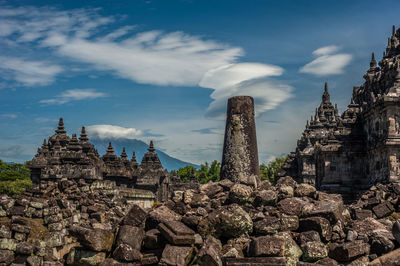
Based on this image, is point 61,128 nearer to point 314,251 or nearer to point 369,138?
point 369,138

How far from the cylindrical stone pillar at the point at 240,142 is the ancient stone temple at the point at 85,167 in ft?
21.0

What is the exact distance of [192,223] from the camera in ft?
27.8

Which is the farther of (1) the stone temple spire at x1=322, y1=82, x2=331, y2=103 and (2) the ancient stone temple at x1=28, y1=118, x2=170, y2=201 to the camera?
(1) the stone temple spire at x1=322, y1=82, x2=331, y2=103

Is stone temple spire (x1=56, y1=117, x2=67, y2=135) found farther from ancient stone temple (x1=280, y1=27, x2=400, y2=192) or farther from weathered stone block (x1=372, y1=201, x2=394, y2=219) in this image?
weathered stone block (x1=372, y1=201, x2=394, y2=219)

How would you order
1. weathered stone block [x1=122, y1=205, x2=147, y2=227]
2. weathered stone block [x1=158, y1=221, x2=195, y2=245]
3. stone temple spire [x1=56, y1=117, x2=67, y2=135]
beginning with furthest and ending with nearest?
stone temple spire [x1=56, y1=117, x2=67, y2=135]
weathered stone block [x1=122, y1=205, x2=147, y2=227]
weathered stone block [x1=158, y1=221, x2=195, y2=245]

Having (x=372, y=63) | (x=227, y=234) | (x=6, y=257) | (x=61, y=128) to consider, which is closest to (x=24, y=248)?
(x=6, y=257)

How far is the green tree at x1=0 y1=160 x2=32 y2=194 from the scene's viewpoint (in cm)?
4134

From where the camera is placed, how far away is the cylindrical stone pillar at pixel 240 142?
1120cm

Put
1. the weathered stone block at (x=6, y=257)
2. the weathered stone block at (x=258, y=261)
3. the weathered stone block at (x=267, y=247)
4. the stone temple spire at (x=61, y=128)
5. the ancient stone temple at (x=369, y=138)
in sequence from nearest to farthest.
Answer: the weathered stone block at (x=258, y=261) < the weathered stone block at (x=267, y=247) < the weathered stone block at (x=6, y=257) < the ancient stone temple at (x=369, y=138) < the stone temple spire at (x=61, y=128)

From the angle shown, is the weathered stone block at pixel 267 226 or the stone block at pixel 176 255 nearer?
the stone block at pixel 176 255

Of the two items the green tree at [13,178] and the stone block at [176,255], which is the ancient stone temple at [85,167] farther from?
the green tree at [13,178]

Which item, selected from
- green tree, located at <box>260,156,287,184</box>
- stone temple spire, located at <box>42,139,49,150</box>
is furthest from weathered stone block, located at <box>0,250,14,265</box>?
green tree, located at <box>260,156,287,184</box>

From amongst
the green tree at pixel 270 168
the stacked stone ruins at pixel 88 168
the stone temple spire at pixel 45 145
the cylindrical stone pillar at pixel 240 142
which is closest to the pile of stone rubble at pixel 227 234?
the cylindrical stone pillar at pixel 240 142

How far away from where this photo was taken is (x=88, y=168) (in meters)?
15.5
